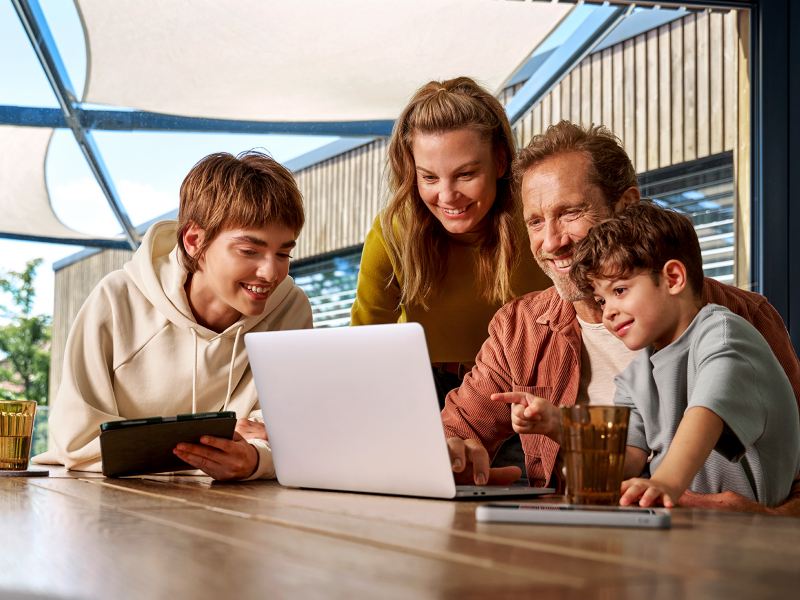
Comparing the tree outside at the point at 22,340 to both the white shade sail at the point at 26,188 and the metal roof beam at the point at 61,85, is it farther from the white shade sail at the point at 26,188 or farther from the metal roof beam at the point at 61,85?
the metal roof beam at the point at 61,85

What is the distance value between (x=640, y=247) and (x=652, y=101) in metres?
2.47

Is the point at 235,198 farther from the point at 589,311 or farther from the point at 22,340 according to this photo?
the point at 22,340

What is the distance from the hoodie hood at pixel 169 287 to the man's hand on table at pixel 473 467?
0.69m

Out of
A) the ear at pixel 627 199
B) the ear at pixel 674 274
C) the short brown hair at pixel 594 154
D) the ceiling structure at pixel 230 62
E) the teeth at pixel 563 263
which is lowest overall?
the ear at pixel 674 274

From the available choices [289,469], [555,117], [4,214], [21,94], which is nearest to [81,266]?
[4,214]

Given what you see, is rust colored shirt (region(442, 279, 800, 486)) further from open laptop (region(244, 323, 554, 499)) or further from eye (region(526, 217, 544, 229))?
open laptop (region(244, 323, 554, 499))

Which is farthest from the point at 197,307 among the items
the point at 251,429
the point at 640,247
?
the point at 640,247

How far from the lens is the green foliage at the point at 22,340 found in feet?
12.4

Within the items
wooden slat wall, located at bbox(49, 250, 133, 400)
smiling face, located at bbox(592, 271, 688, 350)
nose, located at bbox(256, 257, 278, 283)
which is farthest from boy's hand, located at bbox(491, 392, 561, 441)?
wooden slat wall, located at bbox(49, 250, 133, 400)

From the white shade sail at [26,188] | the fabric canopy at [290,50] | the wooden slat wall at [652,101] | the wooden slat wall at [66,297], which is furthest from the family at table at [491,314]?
the white shade sail at [26,188]

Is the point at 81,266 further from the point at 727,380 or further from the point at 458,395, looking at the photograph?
the point at 727,380

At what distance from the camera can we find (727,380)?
1.34 metres

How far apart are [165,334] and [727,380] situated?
3.77ft

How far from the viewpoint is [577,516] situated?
36.0 inches
